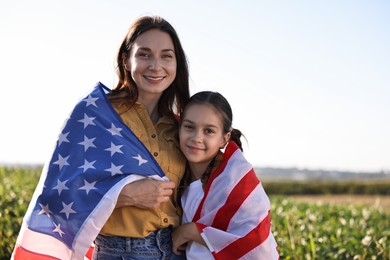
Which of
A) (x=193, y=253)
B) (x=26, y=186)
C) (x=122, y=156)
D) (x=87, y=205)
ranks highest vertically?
(x=122, y=156)

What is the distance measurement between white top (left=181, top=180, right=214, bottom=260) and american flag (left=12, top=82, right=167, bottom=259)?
0.17 metres

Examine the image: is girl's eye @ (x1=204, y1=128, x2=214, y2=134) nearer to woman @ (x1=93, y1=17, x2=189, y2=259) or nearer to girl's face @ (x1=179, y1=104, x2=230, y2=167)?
girl's face @ (x1=179, y1=104, x2=230, y2=167)

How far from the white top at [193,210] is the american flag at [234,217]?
0.04 ft

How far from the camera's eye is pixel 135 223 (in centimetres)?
317

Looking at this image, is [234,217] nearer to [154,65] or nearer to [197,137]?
[197,137]

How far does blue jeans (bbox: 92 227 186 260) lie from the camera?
3.14 metres

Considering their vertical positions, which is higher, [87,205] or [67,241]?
[87,205]

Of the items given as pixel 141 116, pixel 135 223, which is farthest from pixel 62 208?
pixel 141 116

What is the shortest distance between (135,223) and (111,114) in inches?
23.7

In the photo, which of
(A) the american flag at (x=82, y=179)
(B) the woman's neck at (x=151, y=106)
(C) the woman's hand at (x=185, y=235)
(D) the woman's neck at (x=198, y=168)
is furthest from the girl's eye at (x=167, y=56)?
(C) the woman's hand at (x=185, y=235)

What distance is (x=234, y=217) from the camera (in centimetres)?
320

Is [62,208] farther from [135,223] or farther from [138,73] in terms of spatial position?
[138,73]

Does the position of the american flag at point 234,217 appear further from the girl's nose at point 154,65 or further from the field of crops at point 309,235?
the field of crops at point 309,235

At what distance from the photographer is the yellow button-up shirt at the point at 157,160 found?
317 centimetres
